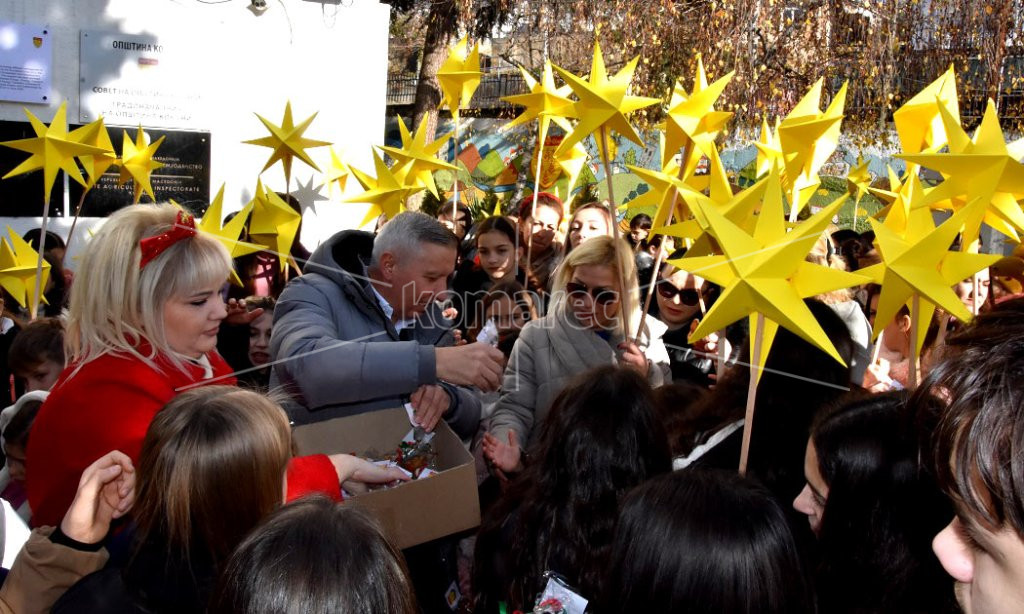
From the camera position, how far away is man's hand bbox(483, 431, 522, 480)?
2363 millimetres

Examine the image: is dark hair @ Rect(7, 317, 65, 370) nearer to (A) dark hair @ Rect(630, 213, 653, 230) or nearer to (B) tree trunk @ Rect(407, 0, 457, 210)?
(A) dark hair @ Rect(630, 213, 653, 230)

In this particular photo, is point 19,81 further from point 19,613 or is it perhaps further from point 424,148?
point 19,613

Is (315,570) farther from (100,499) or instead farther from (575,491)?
(575,491)

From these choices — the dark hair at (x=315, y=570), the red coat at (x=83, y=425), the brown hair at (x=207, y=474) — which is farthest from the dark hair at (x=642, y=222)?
the dark hair at (x=315, y=570)

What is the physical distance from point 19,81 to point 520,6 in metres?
6.47

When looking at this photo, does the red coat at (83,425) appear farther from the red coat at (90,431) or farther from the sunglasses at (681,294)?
the sunglasses at (681,294)

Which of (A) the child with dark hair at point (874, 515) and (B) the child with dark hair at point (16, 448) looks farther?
(B) the child with dark hair at point (16, 448)

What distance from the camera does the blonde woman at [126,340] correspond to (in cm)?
176

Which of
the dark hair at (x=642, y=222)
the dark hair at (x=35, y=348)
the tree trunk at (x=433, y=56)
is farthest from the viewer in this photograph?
the tree trunk at (x=433, y=56)

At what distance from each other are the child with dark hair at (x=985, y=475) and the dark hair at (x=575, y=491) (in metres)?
0.88

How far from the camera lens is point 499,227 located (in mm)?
4559

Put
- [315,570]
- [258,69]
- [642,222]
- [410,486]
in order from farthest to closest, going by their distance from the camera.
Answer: [258,69] → [642,222] → [410,486] → [315,570]

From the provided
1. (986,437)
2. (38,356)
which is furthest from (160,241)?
(986,437)

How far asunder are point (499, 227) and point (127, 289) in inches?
109
